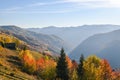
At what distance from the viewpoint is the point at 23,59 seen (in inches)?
6137

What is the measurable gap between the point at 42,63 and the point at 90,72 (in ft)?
200

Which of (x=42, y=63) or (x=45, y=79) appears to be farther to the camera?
(x=42, y=63)

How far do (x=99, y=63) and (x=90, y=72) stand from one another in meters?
21.5

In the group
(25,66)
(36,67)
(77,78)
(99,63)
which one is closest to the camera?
(77,78)

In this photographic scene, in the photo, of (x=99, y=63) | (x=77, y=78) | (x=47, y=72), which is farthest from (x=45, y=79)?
(x=99, y=63)

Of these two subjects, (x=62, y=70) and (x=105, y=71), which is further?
(x=105, y=71)

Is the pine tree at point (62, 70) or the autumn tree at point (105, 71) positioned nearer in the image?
the pine tree at point (62, 70)

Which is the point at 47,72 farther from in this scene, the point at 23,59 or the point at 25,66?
the point at 23,59

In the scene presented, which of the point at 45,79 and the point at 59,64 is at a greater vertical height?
the point at 59,64

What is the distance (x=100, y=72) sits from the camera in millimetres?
108875

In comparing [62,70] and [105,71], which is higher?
[62,70]

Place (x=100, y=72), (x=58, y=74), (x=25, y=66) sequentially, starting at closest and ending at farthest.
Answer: (x=58, y=74) < (x=100, y=72) < (x=25, y=66)

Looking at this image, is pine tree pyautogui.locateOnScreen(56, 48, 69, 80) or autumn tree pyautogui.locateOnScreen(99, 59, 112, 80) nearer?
pine tree pyautogui.locateOnScreen(56, 48, 69, 80)

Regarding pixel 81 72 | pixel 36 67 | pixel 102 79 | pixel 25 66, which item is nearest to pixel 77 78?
pixel 81 72
